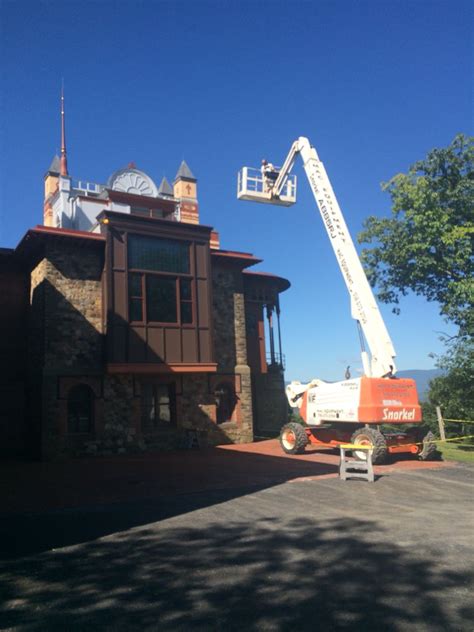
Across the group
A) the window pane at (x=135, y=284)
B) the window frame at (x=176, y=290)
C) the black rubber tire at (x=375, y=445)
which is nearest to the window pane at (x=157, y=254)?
the window frame at (x=176, y=290)

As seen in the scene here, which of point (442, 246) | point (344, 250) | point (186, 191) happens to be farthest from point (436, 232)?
point (186, 191)

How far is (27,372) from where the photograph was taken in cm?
1916

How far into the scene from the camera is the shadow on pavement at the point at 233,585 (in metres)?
4.21

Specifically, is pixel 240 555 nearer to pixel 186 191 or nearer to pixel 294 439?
pixel 294 439

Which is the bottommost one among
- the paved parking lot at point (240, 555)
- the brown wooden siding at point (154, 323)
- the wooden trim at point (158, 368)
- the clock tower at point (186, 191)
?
the paved parking lot at point (240, 555)

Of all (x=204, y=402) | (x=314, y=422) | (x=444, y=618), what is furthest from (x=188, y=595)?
(x=204, y=402)

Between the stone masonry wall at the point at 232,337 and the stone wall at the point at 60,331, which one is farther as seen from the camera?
the stone masonry wall at the point at 232,337

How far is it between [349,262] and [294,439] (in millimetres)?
5770

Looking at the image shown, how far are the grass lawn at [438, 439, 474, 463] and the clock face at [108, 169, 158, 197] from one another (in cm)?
2370

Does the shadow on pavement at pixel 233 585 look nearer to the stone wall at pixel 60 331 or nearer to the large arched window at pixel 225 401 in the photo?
the stone wall at pixel 60 331

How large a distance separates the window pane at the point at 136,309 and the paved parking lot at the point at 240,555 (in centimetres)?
781

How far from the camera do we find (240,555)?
6.00 metres

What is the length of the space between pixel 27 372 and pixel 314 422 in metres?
10.8

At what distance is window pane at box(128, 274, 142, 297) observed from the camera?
18.4 m
